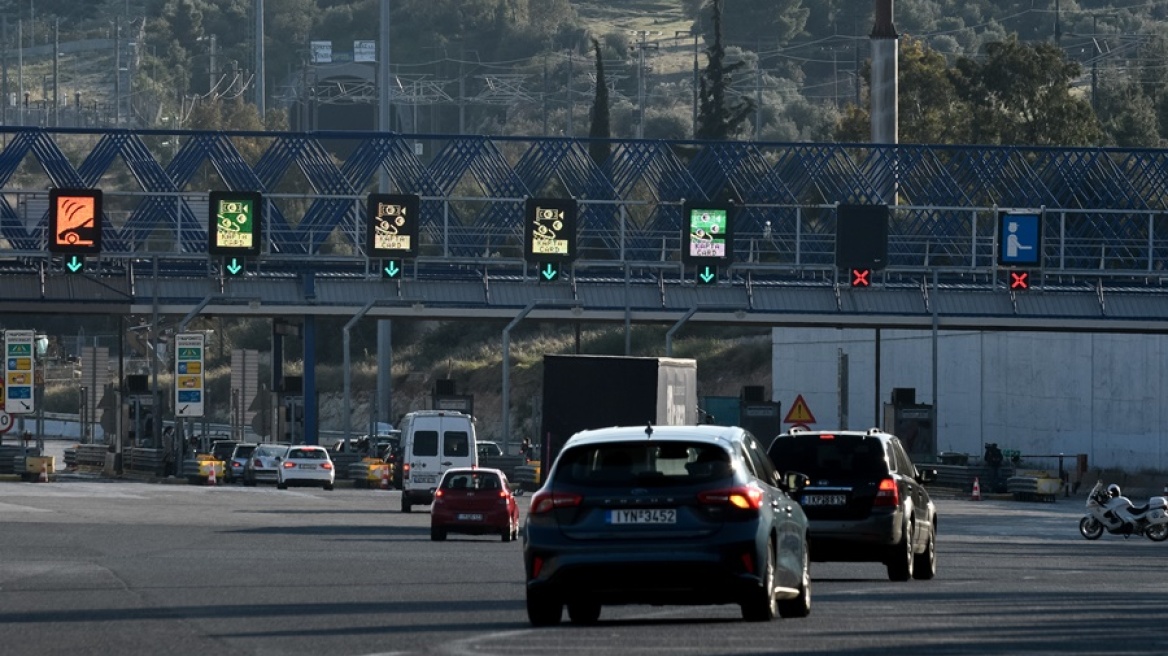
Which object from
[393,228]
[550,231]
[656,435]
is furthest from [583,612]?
[550,231]

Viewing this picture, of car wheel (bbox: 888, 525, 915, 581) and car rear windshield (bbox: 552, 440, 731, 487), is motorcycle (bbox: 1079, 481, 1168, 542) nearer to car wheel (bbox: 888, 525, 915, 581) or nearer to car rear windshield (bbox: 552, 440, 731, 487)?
car wheel (bbox: 888, 525, 915, 581)

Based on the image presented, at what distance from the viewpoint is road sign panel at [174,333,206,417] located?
6059cm

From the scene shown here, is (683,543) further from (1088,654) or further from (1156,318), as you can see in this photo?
(1156,318)

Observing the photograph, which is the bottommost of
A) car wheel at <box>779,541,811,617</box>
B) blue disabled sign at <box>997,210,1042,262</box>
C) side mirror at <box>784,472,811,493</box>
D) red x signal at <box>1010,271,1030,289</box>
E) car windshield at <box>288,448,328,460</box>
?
car windshield at <box>288,448,328,460</box>

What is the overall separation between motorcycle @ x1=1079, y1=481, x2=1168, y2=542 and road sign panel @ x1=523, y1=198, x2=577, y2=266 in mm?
24126

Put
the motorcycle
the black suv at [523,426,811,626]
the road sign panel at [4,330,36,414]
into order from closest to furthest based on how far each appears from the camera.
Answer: the black suv at [523,426,811,626] → the motorcycle → the road sign panel at [4,330,36,414]

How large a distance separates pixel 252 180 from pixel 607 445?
50273mm

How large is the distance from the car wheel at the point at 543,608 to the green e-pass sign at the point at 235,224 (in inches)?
1743

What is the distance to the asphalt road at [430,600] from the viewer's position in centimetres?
1595

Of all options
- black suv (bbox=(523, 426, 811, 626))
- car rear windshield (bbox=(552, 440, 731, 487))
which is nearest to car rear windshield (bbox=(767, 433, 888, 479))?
black suv (bbox=(523, 426, 811, 626))

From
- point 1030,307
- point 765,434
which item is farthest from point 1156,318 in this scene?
point 765,434

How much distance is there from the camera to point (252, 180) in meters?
66.2

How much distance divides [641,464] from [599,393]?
A: 22.2 meters

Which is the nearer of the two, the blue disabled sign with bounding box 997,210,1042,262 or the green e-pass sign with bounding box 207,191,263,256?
the green e-pass sign with bounding box 207,191,263,256
